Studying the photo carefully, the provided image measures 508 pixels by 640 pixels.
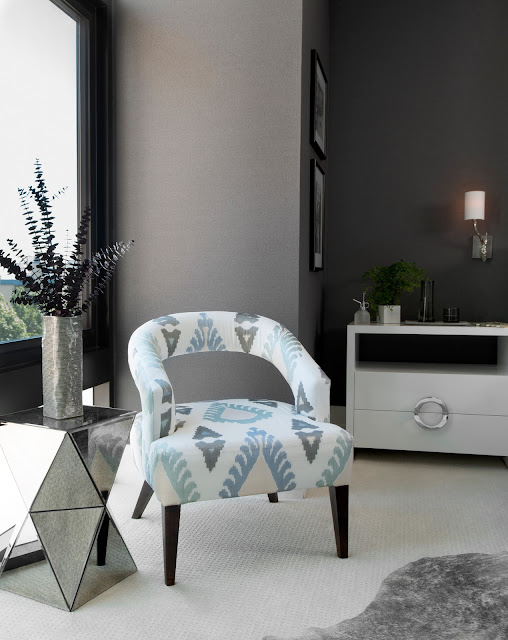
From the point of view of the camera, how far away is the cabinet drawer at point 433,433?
109 inches

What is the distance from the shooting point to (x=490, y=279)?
328 cm

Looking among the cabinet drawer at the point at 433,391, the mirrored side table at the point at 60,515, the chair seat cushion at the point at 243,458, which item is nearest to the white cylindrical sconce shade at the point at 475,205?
the cabinet drawer at the point at 433,391

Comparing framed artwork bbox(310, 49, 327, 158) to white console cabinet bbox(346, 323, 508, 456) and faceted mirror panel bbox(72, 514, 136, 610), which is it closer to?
white console cabinet bbox(346, 323, 508, 456)

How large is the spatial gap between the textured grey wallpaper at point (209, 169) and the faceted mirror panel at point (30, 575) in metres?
1.03

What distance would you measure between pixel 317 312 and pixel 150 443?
158 cm

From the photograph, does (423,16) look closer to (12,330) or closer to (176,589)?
(12,330)

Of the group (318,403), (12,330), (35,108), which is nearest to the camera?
(318,403)

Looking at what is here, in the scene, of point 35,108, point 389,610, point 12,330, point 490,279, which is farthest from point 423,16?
point 389,610

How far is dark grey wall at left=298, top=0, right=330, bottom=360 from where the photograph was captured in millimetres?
2549

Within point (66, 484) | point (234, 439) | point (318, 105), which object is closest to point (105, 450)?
point (66, 484)

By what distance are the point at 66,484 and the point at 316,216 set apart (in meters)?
1.71

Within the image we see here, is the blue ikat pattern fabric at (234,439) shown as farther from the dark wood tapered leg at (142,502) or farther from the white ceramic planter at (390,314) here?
the white ceramic planter at (390,314)

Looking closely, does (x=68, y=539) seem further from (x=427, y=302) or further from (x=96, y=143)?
(x=427, y=302)

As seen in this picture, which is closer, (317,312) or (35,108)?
(35,108)
